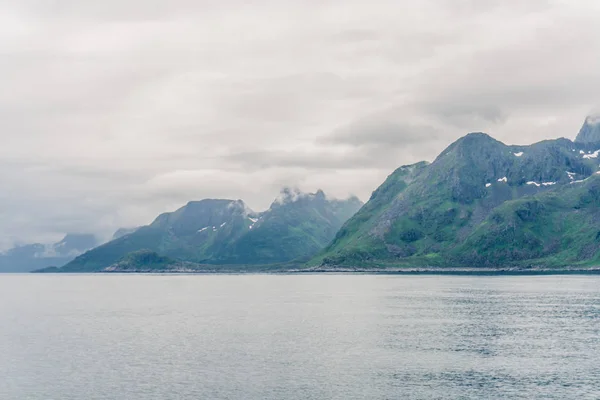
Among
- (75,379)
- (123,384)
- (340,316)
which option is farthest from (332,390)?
(340,316)

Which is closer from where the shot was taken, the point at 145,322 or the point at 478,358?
the point at 478,358

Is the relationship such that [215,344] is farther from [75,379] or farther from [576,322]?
[576,322]

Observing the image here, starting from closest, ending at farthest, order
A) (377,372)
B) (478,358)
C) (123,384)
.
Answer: (123,384)
(377,372)
(478,358)

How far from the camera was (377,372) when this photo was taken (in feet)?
309

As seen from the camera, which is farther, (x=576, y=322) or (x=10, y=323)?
(x=10, y=323)

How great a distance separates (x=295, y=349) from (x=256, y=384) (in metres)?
30.1

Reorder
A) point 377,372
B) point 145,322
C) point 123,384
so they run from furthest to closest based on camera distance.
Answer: point 145,322 → point 377,372 → point 123,384

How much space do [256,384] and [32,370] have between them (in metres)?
39.1

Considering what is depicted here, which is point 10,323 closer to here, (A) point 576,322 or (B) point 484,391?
(B) point 484,391

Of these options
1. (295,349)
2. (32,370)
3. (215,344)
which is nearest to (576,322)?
(295,349)

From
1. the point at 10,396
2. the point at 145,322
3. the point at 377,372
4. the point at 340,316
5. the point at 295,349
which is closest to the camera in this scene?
the point at 10,396

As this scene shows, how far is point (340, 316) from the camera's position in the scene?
178 m

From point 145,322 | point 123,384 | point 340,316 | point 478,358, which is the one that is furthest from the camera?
point 340,316

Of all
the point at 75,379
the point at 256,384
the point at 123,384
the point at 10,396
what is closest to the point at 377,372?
the point at 256,384
